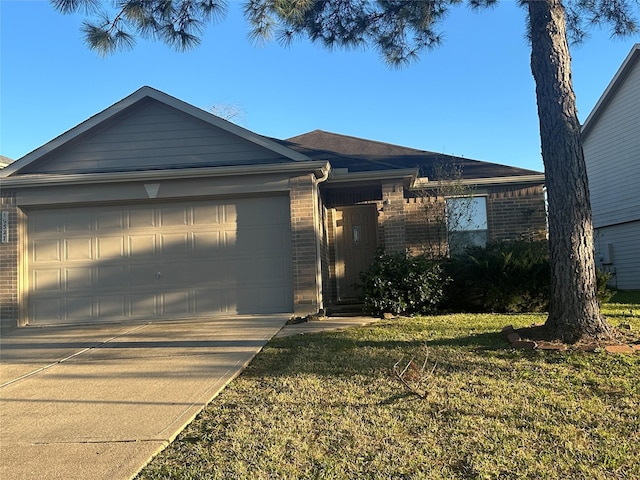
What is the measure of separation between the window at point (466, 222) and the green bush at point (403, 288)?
222 centimetres

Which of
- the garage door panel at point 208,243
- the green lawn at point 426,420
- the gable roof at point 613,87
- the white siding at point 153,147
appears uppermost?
the gable roof at point 613,87

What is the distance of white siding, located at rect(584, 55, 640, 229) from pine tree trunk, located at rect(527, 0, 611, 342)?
461 inches

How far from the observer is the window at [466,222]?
11.3m

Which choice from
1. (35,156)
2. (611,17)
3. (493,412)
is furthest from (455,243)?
(35,156)

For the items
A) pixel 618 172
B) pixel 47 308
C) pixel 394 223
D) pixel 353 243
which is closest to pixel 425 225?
pixel 394 223

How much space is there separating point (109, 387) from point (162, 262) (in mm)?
4585

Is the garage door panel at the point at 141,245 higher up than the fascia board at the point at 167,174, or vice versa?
the fascia board at the point at 167,174

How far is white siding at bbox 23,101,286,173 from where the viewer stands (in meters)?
9.56

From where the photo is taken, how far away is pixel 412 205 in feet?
38.1

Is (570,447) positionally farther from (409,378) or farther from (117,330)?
(117,330)

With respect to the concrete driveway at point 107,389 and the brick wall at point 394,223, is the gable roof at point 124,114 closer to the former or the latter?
the brick wall at point 394,223

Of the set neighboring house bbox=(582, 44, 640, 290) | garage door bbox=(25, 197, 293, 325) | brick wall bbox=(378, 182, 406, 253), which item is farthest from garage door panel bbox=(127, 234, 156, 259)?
neighboring house bbox=(582, 44, 640, 290)

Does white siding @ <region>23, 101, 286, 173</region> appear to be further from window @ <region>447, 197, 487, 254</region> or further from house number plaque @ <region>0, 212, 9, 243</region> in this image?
window @ <region>447, 197, 487, 254</region>

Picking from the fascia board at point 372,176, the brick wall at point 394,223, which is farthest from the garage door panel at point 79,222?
the brick wall at point 394,223
